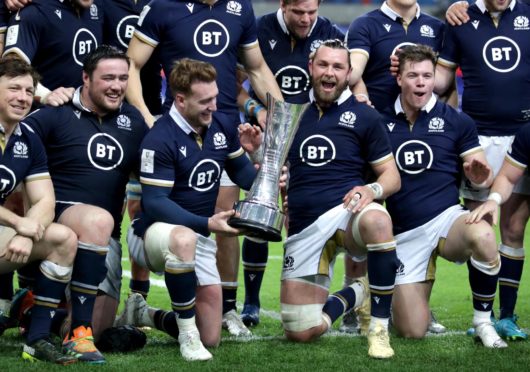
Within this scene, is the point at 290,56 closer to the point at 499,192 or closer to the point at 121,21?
the point at 121,21

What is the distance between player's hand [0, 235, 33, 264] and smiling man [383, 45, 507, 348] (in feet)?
6.92

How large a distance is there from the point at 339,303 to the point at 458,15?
1966 millimetres

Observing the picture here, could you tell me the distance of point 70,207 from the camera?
5.60 m

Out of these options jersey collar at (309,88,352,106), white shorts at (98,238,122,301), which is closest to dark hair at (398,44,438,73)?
jersey collar at (309,88,352,106)

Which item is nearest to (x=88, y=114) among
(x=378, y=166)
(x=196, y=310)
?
(x=196, y=310)

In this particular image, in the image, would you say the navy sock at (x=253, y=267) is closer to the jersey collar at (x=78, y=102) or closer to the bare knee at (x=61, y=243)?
the jersey collar at (x=78, y=102)

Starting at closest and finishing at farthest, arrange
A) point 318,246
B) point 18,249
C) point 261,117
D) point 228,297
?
1. point 18,249
2. point 318,246
3. point 228,297
4. point 261,117

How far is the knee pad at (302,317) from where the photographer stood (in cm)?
591

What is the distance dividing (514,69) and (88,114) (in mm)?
2571

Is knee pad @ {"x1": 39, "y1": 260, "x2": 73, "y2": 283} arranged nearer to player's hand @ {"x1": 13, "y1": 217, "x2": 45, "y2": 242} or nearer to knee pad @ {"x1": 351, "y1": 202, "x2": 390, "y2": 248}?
player's hand @ {"x1": 13, "y1": 217, "x2": 45, "y2": 242}

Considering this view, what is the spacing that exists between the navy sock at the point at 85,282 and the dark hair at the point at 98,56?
948 mm

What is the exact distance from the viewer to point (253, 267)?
6.84 metres

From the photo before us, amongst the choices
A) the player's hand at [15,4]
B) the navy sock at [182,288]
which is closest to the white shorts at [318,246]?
the navy sock at [182,288]

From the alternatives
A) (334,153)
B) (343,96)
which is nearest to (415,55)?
(343,96)
